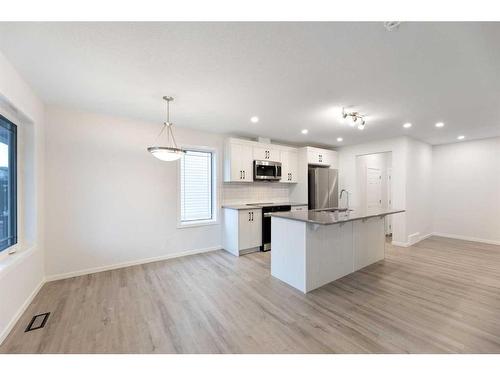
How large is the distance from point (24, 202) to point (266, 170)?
153 inches

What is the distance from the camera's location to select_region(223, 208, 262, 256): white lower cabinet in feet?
13.8

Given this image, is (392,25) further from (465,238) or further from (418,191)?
(465,238)

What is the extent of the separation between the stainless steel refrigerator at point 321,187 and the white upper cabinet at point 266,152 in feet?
3.54

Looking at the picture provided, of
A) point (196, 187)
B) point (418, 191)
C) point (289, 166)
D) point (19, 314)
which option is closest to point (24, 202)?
point (19, 314)

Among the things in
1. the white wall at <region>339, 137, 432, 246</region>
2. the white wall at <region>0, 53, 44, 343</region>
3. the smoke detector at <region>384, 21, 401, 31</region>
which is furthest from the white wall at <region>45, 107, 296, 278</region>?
the white wall at <region>339, 137, 432, 246</region>

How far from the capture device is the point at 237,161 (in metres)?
4.52

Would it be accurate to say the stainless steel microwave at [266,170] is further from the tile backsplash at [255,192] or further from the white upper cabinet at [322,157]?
the white upper cabinet at [322,157]

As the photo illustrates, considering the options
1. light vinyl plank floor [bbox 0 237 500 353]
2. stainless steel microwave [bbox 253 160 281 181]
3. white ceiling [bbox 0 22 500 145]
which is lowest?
light vinyl plank floor [bbox 0 237 500 353]

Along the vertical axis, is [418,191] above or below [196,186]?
below

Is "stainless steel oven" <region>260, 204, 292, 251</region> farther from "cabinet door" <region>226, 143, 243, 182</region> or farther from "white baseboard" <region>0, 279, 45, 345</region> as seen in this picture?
"white baseboard" <region>0, 279, 45, 345</region>

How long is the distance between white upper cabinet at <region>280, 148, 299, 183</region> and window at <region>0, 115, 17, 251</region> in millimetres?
4432

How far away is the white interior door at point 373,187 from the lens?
6.14 m
